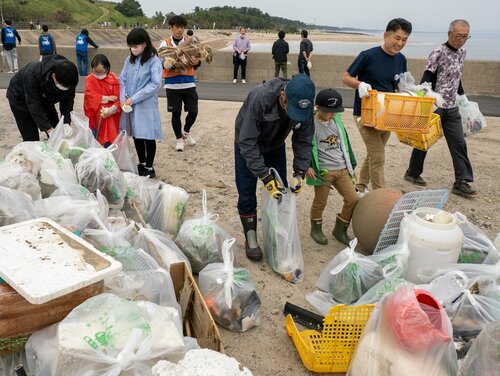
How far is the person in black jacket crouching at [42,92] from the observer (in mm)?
3551

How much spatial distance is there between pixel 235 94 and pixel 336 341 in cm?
842

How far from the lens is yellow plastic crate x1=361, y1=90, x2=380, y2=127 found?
3.68 metres

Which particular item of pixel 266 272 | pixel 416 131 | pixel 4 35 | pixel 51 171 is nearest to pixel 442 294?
pixel 266 272

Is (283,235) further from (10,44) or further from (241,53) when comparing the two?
(10,44)

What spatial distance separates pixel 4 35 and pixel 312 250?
38.9 feet

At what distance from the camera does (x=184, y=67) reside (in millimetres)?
5250

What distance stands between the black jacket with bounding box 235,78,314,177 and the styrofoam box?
127 centimetres

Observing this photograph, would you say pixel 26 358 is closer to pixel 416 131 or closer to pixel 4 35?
pixel 416 131

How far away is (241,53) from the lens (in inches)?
456

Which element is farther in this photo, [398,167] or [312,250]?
[398,167]

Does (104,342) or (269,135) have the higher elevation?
(269,135)

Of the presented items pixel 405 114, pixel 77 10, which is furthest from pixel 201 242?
pixel 77 10

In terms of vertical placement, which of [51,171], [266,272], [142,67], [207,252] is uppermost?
[142,67]

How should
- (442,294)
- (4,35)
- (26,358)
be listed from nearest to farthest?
1. (26,358)
2. (442,294)
3. (4,35)
